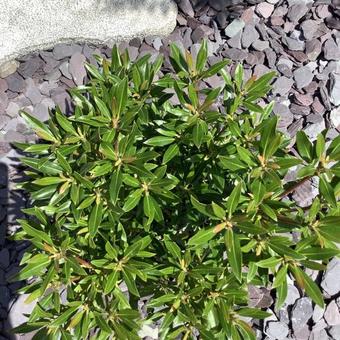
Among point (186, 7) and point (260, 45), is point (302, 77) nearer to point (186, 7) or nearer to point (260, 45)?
point (260, 45)

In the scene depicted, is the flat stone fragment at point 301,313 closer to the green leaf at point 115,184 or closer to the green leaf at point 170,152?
the green leaf at point 170,152

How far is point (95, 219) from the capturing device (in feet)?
5.57

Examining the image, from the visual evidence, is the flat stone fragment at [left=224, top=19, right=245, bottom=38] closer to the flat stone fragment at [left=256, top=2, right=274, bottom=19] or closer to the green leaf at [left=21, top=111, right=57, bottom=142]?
the flat stone fragment at [left=256, top=2, right=274, bottom=19]

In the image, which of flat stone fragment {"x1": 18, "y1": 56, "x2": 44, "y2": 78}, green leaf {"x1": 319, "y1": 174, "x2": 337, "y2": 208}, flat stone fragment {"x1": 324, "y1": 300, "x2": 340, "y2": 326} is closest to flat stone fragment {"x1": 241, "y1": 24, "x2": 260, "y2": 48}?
flat stone fragment {"x1": 18, "y1": 56, "x2": 44, "y2": 78}

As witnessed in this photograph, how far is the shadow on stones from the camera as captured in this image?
265cm

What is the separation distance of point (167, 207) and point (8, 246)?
1.10m

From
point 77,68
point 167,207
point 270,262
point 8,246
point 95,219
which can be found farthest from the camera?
point 77,68

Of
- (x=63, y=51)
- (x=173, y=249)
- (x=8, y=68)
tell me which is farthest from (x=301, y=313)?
(x=8, y=68)

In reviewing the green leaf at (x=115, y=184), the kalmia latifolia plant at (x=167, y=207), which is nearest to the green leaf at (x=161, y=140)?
the kalmia latifolia plant at (x=167, y=207)

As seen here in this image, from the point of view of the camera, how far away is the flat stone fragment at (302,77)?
3.17 metres

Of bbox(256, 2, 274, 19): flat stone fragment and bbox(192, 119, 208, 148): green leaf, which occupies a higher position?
bbox(192, 119, 208, 148): green leaf

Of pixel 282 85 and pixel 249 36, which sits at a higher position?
pixel 249 36

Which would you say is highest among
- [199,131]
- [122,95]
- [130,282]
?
[122,95]

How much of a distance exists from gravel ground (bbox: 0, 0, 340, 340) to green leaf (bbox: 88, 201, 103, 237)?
3.94 ft
